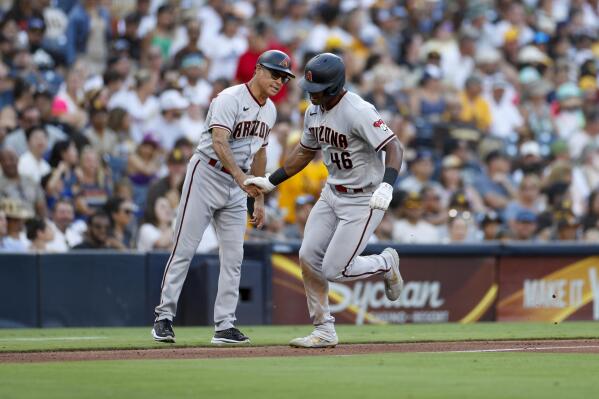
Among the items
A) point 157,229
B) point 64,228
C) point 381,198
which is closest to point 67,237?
point 64,228

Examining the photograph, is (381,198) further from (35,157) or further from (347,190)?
(35,157)

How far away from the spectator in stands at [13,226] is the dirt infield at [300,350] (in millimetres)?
4765

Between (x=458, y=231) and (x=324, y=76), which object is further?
(x=458, y=231)

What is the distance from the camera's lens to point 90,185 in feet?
49.8

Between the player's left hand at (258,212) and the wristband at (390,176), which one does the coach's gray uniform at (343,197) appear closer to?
the wristband at (390,176)

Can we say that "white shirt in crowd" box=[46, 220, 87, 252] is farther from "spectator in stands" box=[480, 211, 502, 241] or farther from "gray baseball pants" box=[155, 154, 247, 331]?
"spectator in stands" box=[480, 211, 502, 241]

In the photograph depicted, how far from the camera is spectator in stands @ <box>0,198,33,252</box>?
1375 centimetres

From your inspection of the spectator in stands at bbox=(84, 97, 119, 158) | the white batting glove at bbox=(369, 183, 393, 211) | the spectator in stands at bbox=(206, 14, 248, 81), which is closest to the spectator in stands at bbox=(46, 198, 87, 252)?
the spectator in stands at bbox=(84, 97, 119, 158)

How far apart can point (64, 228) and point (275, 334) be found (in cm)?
377

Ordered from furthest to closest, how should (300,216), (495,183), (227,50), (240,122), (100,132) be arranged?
(227,50)
(495,183)
(100,132)
(300,216)
(240,122)

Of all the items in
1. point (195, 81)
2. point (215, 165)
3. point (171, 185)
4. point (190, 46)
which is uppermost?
point (190, 46)

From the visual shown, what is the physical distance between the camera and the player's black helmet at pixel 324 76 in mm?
9117

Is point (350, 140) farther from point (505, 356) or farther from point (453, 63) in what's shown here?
point (453, 63)

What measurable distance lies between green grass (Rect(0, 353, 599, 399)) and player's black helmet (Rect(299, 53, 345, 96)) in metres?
1.96
